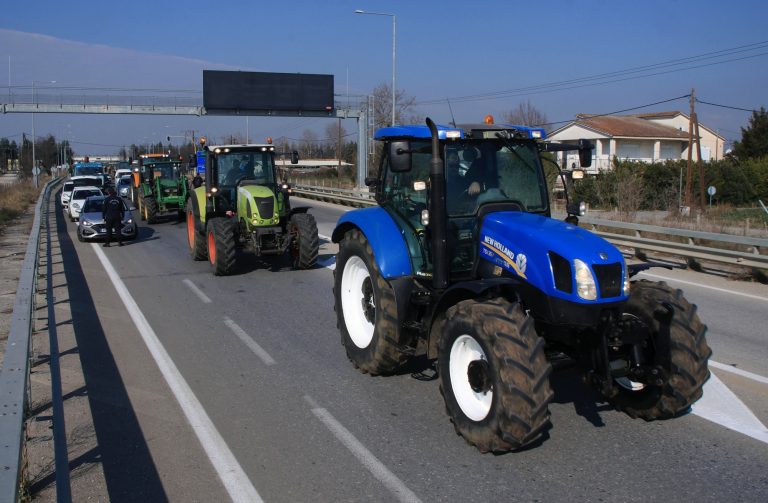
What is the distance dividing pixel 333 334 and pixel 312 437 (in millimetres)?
3357

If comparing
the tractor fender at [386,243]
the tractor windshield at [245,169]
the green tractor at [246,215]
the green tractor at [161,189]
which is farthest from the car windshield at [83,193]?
the tractor fender at [386,243]

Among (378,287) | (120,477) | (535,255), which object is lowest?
(120,477)

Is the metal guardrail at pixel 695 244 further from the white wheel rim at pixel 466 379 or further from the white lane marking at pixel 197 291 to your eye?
the white wheel rim at pixel 466 379

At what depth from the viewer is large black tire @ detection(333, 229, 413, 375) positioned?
6.52 m

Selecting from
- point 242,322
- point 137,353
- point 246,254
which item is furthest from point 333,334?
point 246,254

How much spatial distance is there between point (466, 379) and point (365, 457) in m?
0.96

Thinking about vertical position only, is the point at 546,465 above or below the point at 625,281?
below

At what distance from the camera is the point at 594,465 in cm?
505

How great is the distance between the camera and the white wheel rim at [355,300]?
743 centimetres

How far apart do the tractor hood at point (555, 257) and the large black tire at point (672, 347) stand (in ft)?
1.30

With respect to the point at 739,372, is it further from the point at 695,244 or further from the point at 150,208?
the point at 150,208

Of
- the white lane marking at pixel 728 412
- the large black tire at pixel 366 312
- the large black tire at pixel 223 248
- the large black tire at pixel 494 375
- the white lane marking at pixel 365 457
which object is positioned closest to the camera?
the white lane marking at pixel 365 457

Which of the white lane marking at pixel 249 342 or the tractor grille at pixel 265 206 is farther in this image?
the tractor grille at pixel 265 206

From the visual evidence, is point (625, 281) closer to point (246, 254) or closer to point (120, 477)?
point (120, 477)
